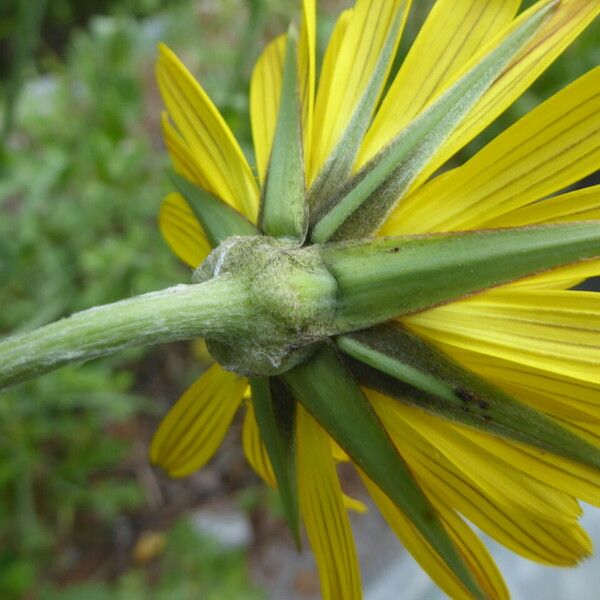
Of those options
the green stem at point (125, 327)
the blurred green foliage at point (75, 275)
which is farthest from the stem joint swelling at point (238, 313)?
the blurred green foliage at point (75, 275)

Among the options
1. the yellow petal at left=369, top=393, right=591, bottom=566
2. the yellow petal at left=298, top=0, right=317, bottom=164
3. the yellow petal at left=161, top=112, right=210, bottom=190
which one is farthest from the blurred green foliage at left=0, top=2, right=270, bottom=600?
the yellow petal at left=369, top=393, right=591, bottom=566

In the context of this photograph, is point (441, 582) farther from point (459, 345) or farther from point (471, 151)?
point (471, 151)

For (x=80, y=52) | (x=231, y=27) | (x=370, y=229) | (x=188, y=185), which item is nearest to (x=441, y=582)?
(x=370, y=229)

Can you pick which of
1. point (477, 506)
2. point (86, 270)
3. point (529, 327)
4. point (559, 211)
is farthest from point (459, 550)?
point (86, 270)

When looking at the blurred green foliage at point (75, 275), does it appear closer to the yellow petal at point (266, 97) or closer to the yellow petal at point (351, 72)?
the yellow petal at point (266, 97)

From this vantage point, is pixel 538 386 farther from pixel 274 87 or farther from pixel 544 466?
pixel 274 87
